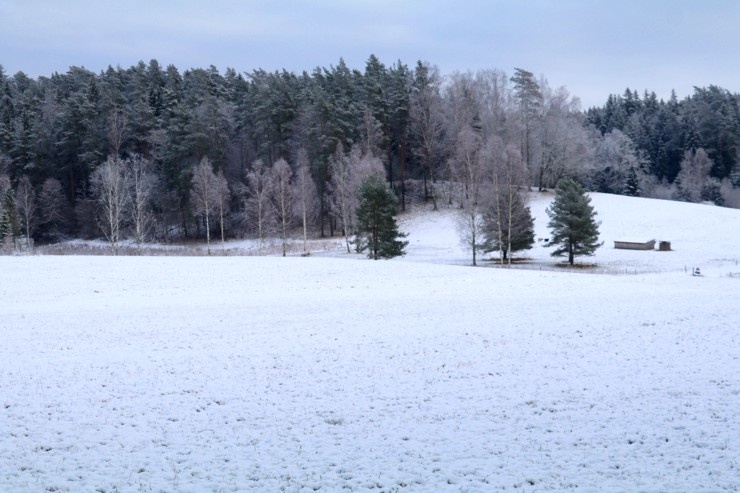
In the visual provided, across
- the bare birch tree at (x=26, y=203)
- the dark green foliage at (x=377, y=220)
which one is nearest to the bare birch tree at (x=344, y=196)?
the dark green foliage at (x=377, y=220)

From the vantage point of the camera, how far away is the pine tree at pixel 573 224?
45.4 meters

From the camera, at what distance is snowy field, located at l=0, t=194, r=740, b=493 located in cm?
949

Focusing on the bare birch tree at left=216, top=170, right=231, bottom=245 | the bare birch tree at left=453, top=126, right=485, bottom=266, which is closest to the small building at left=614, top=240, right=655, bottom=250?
the bare birch tree at left=453, top=126, right=485, bottom=266

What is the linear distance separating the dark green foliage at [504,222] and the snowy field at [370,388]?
16.0 metres

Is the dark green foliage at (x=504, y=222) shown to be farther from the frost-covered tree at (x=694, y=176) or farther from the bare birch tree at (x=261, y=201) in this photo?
the frost-covered tree at (x=694, y=176)

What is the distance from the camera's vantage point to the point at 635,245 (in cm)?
5100

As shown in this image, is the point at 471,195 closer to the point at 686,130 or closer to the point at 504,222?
the point at 504,222

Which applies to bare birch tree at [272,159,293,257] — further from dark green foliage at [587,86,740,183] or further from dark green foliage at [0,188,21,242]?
dark green foliage at [587,86,740,183]

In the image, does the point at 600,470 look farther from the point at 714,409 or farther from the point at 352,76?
the point at 352,76

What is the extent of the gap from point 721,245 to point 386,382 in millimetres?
47200

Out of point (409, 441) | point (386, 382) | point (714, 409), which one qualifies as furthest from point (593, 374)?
point (409, 441)

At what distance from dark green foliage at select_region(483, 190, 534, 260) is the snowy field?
1601 cm

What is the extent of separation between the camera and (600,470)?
30.7 feet

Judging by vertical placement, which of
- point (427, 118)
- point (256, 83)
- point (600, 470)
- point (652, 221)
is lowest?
point (600, 470)
